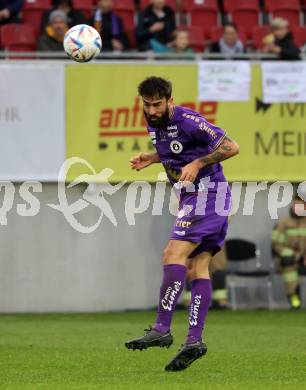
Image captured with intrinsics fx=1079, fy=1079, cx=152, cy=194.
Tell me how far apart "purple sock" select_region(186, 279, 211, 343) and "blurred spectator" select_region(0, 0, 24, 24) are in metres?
9.04

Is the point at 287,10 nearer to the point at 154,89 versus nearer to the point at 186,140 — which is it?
the point at 186,140

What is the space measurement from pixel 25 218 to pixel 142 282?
2.01 meters

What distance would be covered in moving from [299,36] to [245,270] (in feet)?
13.5

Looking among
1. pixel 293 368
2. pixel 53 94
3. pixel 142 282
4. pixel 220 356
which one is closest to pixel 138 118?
pixel 53 94

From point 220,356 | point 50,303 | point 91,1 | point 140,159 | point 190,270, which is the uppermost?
point 91,1

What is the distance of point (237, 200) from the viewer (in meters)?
16.5

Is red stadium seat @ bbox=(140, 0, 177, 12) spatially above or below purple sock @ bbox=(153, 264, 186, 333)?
above

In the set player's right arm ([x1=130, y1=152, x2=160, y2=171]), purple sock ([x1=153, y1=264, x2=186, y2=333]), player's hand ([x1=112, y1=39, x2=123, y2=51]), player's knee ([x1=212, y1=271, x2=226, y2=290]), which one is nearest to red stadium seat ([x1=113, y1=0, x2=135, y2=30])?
player's hand ([x1=112, y1=39, x2=123, y2=51])

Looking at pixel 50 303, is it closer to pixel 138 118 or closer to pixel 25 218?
pixel 25 218

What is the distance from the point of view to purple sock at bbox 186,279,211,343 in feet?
28.6

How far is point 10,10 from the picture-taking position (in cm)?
1692

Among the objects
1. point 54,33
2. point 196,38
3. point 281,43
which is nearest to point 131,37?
point 196,38

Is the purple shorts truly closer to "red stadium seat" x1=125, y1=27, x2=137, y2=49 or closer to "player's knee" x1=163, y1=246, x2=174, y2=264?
"player's knee" x1=163, y1=246, x2=174, y2=264

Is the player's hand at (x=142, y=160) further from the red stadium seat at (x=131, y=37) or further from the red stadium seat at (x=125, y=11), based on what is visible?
the red stadium seat at (x=125, y=11)
